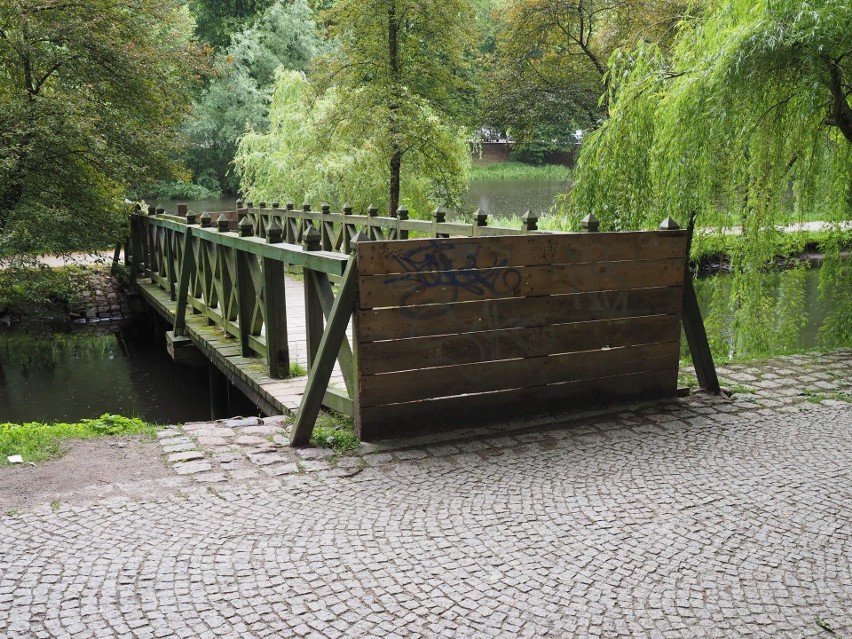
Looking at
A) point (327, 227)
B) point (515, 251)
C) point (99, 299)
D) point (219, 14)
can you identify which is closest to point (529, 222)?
point (515, 251)

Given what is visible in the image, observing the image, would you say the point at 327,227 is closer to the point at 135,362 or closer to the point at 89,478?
the point at 135,362

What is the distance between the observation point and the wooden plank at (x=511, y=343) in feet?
16.0

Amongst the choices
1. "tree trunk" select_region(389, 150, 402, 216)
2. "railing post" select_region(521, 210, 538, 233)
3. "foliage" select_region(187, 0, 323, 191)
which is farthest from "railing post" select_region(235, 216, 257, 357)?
"foliage" select_region(187, 0, 323, 191)

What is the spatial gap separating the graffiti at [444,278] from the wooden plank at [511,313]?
3cm

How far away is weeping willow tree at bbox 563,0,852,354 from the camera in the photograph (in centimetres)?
675

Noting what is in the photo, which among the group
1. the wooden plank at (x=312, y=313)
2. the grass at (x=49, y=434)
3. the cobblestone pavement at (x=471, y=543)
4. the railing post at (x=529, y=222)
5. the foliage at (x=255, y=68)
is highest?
the foliage at (x=255, y=68)

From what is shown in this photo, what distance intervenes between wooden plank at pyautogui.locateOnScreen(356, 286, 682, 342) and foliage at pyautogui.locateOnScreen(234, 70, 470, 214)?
25.6 feet

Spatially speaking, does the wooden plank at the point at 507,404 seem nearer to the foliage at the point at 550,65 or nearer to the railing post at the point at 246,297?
the railing post at the point at 246,297

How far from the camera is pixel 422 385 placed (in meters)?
5.02

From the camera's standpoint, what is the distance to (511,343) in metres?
5.25

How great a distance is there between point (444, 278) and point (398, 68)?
9.30 meters

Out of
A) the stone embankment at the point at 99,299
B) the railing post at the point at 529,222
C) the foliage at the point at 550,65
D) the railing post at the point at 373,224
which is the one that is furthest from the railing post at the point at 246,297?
the foliage at the point at 550,65

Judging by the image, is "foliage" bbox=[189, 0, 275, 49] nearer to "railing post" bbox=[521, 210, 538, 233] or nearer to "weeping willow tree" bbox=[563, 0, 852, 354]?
"weeping willow tree" bbox=[563, 0, 852, 354]

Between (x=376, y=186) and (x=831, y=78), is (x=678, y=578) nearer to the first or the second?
(x=831, y=78)
